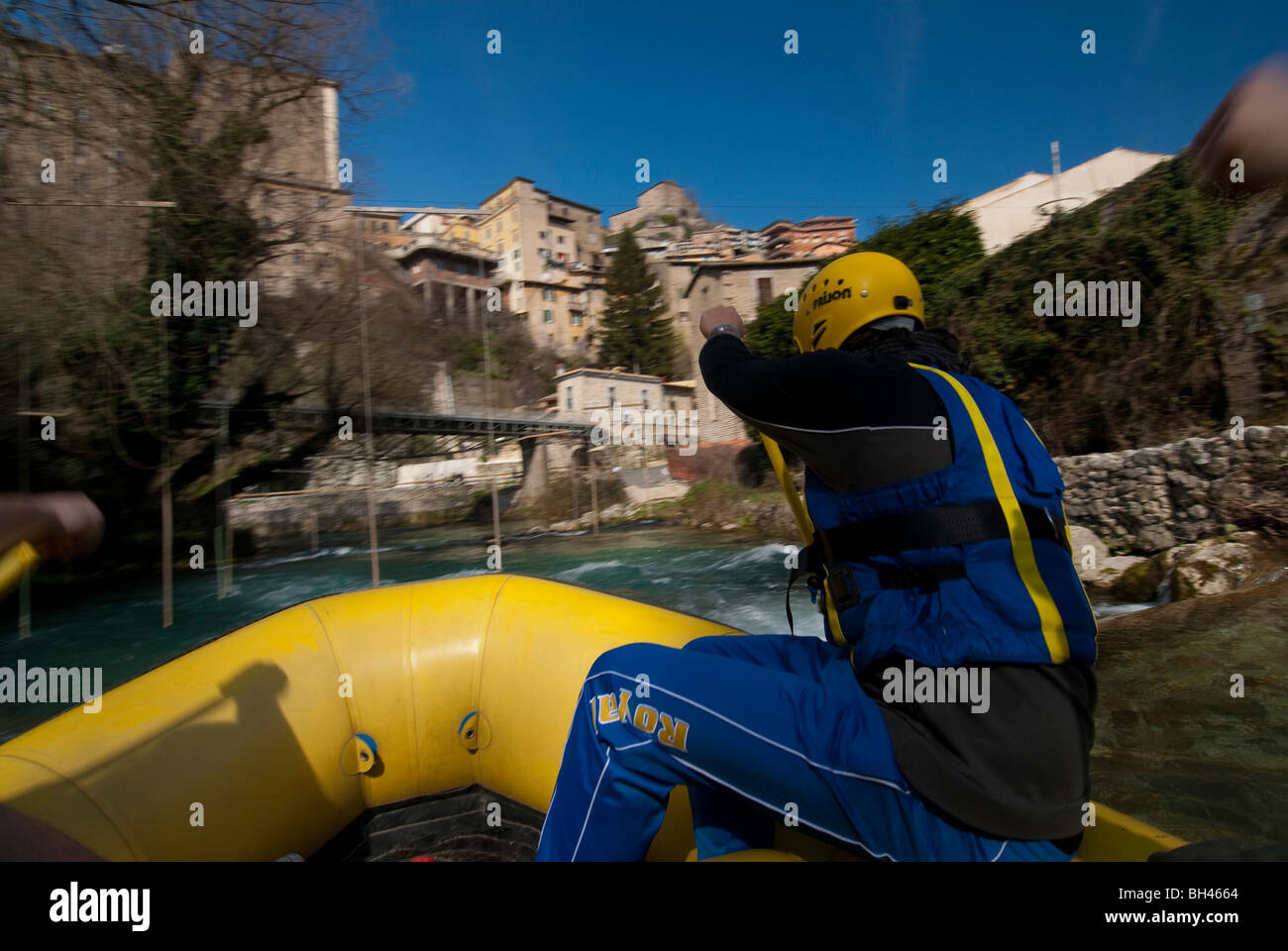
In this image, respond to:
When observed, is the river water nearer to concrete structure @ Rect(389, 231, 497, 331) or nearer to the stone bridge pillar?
the stone bridge pillar

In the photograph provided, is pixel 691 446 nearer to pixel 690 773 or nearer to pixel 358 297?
pixel 358 297

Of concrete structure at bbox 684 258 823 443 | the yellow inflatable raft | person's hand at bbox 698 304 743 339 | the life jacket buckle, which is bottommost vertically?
the yellow inflatable raft

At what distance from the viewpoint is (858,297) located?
1.65 metres

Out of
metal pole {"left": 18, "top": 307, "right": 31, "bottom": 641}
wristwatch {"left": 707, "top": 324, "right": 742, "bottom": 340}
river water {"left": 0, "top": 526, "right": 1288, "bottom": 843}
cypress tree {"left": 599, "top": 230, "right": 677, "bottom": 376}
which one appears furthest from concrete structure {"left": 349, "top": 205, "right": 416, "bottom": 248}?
cypress tree {"left": 599, "top": 230, "right": 677, "bottom": 376}

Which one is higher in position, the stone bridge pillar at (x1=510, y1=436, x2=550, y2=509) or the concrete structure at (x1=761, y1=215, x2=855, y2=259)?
the concrete structure at (x1=761, y1=215, x2=855, y2=259)

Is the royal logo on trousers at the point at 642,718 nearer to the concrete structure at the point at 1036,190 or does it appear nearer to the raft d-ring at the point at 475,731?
the raft d-ring at the point at 475,731

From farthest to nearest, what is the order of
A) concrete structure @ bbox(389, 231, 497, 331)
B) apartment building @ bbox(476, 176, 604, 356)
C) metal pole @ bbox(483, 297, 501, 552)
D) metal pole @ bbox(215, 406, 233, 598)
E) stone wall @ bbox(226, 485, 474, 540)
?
apartment building @ bbox(476, 176, 604, 356), concrete structure @ bbox(389, 231, 497, 331), stone wall @ bbox(226, 485, 474, 540), metal pole @ bbox(483, 297, 501, 552), metal pole @ bbox(215, 406, 233, 598)

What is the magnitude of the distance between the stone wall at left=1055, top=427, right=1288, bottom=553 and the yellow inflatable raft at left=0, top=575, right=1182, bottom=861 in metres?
7.07

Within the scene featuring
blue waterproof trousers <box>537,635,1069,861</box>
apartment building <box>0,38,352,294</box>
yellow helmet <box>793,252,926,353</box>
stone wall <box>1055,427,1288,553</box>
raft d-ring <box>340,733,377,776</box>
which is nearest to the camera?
blue waterproof trousers <box>537,635,1069,861</box>

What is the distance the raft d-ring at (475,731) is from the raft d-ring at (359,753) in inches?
14.1

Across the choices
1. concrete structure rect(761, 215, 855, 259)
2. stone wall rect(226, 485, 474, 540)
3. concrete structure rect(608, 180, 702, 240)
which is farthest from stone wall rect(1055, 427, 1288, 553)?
concrete structure rect(608, 180, 702, 240)

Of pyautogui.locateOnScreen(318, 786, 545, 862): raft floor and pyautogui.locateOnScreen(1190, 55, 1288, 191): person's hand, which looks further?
pyautogui.locateOnScreen(318, 786, 545, 862): raft floor

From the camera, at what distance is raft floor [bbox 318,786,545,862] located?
111 inches
